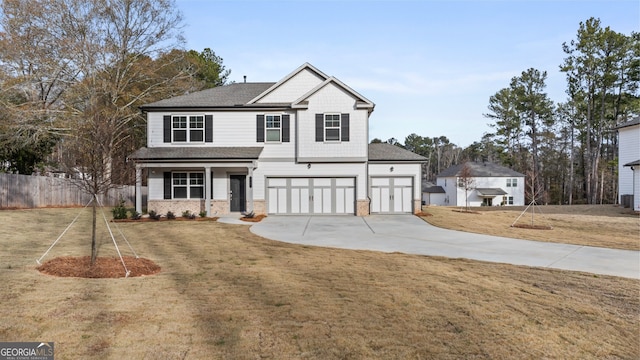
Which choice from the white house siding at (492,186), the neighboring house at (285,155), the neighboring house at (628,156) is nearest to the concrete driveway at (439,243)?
the neighboring house at (285,155)

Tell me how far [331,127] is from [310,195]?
3904 mm

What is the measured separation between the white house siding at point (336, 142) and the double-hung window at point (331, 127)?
251 mm

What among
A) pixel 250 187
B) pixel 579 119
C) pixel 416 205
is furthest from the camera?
pixel 579 119

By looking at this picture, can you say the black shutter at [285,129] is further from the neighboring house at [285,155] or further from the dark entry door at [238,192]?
the dark entry door at [238,192]

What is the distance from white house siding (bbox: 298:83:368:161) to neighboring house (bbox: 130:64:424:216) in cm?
5

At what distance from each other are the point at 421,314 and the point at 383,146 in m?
18.8

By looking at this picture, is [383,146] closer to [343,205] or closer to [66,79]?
[343,205]

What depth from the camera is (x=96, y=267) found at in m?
8.44

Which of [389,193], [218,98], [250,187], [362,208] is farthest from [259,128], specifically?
[389,193]

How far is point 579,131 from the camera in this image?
2056 inches

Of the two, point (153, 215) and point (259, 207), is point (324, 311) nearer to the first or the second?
point (153, 215)

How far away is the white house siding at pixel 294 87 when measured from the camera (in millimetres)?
22062

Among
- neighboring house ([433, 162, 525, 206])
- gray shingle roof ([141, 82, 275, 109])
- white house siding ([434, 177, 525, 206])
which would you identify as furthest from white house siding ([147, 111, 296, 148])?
white house siding ([434, 177, 525, 206])

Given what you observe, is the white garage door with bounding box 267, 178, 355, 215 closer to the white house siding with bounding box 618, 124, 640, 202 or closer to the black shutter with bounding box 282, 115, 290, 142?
the black shutter with bounding box 282, 115, 290, 142
